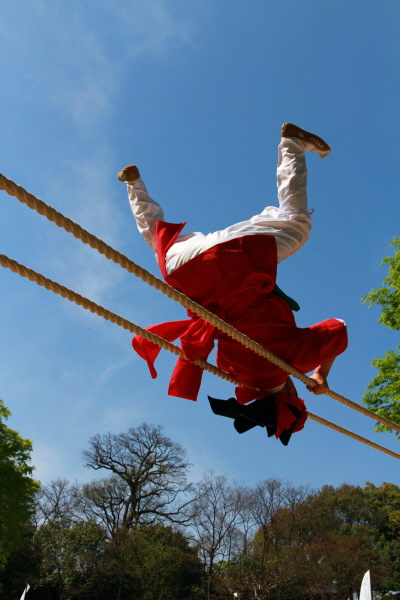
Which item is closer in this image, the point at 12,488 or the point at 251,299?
the point at 251,299

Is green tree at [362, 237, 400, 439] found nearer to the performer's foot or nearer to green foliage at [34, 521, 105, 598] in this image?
the performer's foot

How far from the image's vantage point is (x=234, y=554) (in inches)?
827

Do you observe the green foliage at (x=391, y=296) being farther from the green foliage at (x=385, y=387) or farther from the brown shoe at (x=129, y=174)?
the brown shoe at (x=129, y=174)

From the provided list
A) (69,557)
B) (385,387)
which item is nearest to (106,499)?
(69,557)

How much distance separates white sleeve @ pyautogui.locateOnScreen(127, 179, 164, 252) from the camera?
264 centimetres

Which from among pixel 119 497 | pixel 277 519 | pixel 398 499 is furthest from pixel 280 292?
pixel 398 499

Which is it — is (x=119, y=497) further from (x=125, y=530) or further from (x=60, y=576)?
(x=60, y=576)

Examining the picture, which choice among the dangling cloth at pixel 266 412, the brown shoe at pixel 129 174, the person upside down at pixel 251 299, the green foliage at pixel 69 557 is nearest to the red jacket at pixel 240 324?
the person upside down at pixel 251 299

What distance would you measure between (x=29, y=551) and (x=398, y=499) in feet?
69.5

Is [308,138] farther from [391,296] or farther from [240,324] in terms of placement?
[391,296]

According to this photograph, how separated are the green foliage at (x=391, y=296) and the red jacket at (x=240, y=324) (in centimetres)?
696

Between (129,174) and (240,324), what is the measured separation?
3.69 ft

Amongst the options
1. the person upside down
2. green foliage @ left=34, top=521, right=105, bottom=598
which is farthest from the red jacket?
green foliage @ left=34, top=521, right=105, bottom=598

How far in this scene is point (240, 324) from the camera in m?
2.37
